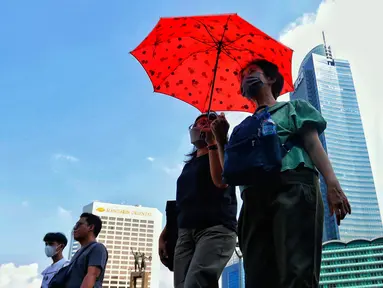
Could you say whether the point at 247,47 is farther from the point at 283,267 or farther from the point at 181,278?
the point at 283,267

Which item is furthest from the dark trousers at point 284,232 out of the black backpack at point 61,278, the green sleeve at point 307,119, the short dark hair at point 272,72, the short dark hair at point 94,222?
the short dark hair at point 94,222

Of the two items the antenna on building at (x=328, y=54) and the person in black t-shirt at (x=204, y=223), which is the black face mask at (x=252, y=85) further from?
the antenna on building at (x=328, y=54)

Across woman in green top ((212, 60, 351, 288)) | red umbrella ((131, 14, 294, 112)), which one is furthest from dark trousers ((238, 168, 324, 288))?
red umbrella ((131, 14, 294, 112))

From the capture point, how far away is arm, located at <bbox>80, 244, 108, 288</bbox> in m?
3.25

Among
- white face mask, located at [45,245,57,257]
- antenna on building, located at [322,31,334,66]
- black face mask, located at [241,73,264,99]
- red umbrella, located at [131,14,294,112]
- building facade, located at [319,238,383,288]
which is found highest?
antenna on building, located at [322,31,334,66]

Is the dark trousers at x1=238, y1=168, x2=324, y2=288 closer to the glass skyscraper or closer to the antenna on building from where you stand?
the glass skyscraper

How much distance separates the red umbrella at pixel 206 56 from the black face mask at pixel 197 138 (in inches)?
13.3

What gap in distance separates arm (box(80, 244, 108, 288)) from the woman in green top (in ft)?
6.15

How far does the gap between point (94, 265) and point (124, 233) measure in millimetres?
130201

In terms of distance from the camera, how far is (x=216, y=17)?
11.0 ft

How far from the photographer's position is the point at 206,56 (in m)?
3.74

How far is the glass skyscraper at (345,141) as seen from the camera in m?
103

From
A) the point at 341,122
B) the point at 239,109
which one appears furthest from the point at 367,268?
the point at 239,109

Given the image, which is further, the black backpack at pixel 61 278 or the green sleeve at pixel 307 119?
the black backpack at pixel 61 278
